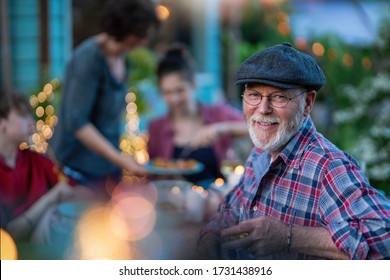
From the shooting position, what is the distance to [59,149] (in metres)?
2.62

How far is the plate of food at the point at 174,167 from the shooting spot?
2.64 m

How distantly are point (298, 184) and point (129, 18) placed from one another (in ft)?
4.43

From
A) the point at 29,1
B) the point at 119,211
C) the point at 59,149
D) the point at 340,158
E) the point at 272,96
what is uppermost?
the point at 29,1

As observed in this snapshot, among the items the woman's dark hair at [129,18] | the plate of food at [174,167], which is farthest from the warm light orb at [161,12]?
the plate of food at [174,167]

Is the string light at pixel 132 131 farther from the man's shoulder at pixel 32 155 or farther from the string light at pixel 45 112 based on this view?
the man's shoulder at pixel 32 155

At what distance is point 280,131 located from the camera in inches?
54.3

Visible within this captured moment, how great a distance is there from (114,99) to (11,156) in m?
0.69

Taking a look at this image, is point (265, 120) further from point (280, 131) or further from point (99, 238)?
point (99, 238)

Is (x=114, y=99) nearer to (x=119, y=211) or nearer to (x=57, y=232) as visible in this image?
(x=119, y=211)

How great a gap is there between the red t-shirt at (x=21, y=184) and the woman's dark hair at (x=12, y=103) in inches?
5.3

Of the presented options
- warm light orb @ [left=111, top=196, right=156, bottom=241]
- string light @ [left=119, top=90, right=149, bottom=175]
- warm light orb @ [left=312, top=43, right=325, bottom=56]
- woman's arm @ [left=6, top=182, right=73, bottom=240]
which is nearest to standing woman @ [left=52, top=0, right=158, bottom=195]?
warm light orb @ [left=111, top=196, right=156, bottom=241]

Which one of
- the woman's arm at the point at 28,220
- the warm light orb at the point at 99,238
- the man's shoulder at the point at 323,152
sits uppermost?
the man's shoulder at the point at 323,152
